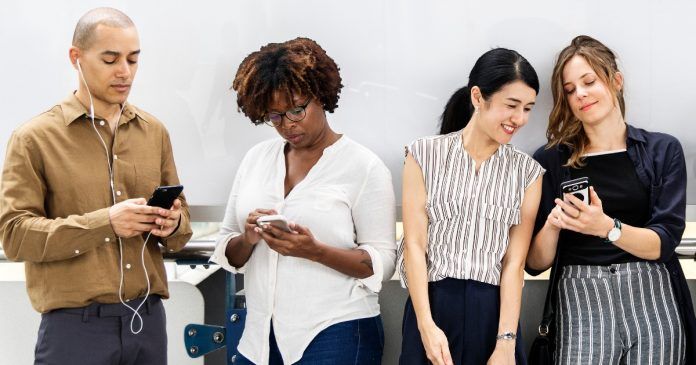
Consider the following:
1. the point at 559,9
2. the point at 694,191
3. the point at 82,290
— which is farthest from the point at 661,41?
the point at 82,290

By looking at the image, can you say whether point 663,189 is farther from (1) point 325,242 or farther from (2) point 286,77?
(2) point 286,77

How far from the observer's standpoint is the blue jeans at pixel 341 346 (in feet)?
7.95

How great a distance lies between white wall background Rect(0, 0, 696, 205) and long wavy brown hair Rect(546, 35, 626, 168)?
14 cm

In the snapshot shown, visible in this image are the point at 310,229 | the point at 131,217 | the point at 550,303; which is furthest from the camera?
the point at 550,303

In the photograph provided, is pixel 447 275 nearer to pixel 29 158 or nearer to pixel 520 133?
pixel 520 133

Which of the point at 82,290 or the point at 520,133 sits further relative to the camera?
the point at 520,133

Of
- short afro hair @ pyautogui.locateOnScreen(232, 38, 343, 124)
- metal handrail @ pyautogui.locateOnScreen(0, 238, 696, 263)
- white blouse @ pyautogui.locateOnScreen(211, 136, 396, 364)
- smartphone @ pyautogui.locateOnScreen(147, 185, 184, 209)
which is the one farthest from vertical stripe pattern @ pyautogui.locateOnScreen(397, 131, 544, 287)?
metal handrail @ pyautogui.locateOnScreen(0, 238, 696, 263)

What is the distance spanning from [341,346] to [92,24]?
1245mm

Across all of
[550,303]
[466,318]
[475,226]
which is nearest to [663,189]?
[550,303]

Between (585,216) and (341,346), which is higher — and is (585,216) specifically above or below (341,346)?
above

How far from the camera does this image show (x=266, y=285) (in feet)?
8.31

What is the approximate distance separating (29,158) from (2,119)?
915 mm

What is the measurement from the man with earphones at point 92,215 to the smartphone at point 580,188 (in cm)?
120

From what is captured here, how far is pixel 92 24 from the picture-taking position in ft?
7.91
